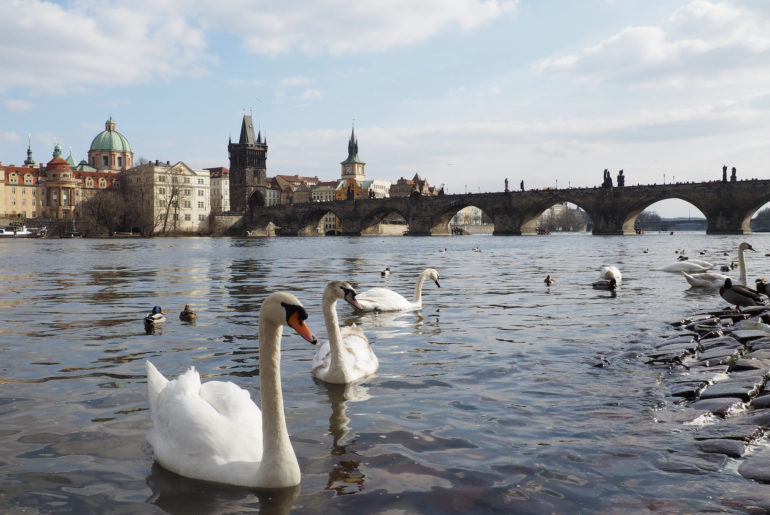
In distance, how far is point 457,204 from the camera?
98.4 meters

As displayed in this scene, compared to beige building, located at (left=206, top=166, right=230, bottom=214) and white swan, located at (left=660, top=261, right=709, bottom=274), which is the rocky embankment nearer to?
white swan, located at (left=660, top=261, right=709, bottom=274)

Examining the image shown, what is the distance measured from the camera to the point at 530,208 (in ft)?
293

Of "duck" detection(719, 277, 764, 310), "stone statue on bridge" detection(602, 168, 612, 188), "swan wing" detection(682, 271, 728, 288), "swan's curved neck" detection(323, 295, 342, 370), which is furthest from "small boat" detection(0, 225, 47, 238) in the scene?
"duck" detection(719, 277, 764, 310)

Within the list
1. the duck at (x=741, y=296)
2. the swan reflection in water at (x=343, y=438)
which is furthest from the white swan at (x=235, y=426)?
the duck at (x=741, y=296)

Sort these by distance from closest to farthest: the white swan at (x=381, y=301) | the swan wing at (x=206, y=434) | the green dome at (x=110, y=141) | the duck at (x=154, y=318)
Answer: the swan wing at (x=206, y=434) → the duck at (x=154, y=318) → the white swan at (x=381, y=301) → the green dome at (x=110, y=141)

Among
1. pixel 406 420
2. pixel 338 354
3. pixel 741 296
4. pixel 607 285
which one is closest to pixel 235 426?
pixel 406 420

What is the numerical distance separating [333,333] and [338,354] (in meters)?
0.20

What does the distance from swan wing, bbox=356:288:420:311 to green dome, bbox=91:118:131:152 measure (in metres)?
145

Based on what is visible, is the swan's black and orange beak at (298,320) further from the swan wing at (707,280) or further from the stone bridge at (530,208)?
the stone bridge at (530,208)

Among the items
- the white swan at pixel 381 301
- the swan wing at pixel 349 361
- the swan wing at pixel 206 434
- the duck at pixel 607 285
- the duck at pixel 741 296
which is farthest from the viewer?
the duck at pixel 607 285

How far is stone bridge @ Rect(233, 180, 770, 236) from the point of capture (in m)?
71.0

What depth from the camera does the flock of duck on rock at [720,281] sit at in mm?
9867

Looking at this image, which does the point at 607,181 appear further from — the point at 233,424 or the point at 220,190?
the point at 220,190

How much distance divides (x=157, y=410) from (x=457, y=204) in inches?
3770
